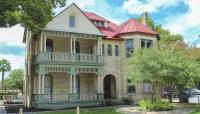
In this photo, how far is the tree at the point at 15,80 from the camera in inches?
3312

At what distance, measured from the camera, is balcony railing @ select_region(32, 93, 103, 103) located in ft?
99.8

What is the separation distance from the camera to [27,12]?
21938mm

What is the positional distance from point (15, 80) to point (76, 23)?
186ft

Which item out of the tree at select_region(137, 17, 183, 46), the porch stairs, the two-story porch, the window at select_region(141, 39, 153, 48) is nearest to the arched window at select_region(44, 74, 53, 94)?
the two-story porch

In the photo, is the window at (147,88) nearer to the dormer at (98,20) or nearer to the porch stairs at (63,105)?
the porch stairs at (63,105)

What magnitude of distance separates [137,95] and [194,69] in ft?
34.4

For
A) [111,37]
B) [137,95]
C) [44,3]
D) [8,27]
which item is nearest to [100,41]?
[111,37]

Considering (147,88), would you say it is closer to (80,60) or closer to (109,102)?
(109,102)

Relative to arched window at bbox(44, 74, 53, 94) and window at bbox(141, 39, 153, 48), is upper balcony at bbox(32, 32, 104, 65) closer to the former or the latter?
arched window at bbox(44, 74, 53, 94)

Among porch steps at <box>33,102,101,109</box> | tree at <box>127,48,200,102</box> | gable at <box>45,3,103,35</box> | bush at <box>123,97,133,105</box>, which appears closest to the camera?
tree at <box>127,48,200,102</box>

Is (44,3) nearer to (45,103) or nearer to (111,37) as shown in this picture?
(45,103)

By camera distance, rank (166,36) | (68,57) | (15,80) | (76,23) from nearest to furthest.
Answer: (68,57), (76,23), (166,36), (15,80)

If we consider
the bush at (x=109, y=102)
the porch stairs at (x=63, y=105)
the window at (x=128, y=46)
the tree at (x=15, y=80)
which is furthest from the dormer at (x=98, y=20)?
the tree at (x=15, y=80)

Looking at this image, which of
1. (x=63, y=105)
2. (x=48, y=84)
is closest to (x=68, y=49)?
(x=48, y=84)
